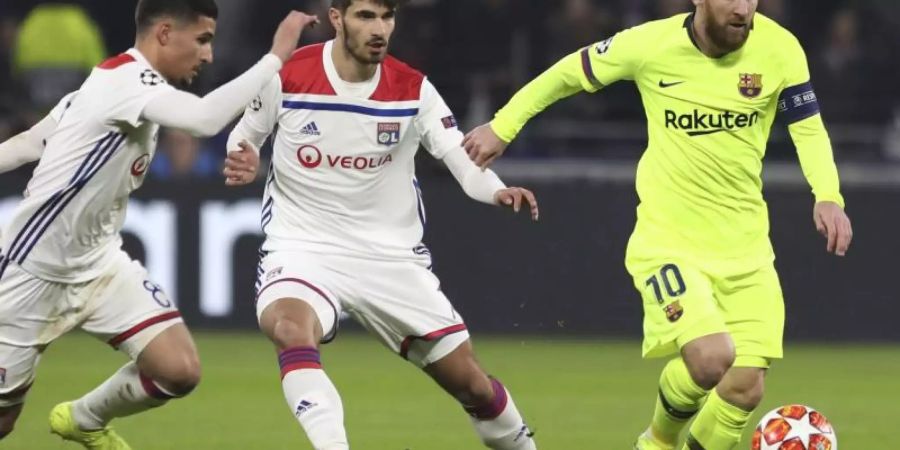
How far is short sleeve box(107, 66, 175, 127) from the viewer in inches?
299

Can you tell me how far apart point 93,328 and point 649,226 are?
2.49 metres

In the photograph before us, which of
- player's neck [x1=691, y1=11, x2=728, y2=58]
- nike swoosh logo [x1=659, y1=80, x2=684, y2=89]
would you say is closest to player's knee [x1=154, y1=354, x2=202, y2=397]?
nike swoosh logo [x1=659, y1=80, x2=684, y2=89]

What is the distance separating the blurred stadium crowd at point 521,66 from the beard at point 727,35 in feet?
24.0

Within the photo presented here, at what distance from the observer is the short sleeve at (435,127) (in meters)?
8.34

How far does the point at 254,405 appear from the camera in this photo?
37.0 ft

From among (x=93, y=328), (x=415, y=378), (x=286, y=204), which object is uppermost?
(x=286, y=204)

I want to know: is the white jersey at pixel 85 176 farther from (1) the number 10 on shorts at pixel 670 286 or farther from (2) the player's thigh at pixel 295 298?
(1) the number 10 on shorts at pixel 670 286

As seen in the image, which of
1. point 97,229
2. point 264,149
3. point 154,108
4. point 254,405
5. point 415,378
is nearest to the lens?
point 154,108

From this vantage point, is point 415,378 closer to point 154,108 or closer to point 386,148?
point 386,148

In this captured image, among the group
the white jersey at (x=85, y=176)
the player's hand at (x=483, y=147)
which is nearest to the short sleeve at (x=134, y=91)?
the white jersey at (x=85, y=176)

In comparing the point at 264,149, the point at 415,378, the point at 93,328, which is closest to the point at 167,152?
A: the point at 264,149

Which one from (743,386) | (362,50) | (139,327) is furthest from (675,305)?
(139,327)

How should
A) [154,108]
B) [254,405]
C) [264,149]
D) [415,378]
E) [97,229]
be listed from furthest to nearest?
[264,149], [415,378], [254,405], [97,229], [154,108]

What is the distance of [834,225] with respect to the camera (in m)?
7.93
